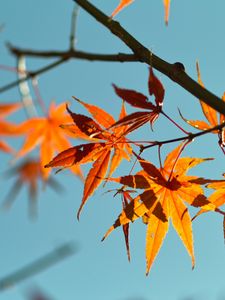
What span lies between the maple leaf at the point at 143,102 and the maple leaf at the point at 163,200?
70mm

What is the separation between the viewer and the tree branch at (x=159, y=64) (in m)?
0.67

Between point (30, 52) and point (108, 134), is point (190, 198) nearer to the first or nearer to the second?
point (108, 134)

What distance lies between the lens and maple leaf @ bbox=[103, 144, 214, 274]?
84cm

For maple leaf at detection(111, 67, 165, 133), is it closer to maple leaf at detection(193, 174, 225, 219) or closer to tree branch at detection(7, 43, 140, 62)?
tree branch at detection(7, 43, 140, 62)

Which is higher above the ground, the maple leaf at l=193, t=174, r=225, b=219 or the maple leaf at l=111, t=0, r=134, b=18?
the maple leaf at l=111, t=0, r=134, b=18

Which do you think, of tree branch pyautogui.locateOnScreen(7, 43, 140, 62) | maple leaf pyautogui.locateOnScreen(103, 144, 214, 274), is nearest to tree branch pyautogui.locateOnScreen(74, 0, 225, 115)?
tree branch pyautogui.locateOnScreen(7, 43, 140, 62)

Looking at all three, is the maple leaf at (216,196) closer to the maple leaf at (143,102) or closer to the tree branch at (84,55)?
the maple leaf at (143,102)

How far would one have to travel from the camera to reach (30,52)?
712mm

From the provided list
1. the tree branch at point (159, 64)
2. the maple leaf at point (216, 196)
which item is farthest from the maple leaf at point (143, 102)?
the maple leaf at point (216, 196)

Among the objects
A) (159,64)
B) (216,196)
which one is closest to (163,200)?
(216,196)

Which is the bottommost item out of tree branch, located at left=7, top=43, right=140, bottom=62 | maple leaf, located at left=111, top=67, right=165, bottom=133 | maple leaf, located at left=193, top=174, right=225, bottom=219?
maple leaf, located at left=193, top=174, right=225, bottom=219

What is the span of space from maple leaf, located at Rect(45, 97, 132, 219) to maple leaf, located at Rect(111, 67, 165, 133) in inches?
2.1

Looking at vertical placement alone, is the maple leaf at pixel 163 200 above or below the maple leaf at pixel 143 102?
below

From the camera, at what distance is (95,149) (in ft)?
2.96
